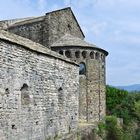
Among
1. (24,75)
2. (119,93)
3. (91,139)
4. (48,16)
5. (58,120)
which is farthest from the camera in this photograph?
(119,93)

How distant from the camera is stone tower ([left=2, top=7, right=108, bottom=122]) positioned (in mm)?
25897

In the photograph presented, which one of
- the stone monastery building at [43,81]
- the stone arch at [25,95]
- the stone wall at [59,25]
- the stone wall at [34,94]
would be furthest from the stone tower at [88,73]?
the stone arch at [25,95]

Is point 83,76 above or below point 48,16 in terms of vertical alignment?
below

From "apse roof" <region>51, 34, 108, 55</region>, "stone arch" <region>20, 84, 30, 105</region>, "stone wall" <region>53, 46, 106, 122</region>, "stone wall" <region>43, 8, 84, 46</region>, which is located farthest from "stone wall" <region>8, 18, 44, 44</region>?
"stone arch" <region>20, 84, 30, 105</region>

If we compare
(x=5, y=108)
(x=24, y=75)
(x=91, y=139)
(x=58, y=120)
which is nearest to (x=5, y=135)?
(x=5, y=108)

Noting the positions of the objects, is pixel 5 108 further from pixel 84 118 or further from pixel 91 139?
pixel 84 118

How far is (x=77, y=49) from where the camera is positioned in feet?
86.1

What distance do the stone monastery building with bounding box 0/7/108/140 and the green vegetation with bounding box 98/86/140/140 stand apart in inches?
56.8

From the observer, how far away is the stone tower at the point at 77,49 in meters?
25.9

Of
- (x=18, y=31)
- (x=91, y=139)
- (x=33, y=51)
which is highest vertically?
(x=18, y=31)

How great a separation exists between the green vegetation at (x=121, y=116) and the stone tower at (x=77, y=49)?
142cm

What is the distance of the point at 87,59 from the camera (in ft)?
88.0

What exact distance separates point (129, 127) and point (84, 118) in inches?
172

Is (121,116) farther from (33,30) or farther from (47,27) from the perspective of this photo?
(33,30)
